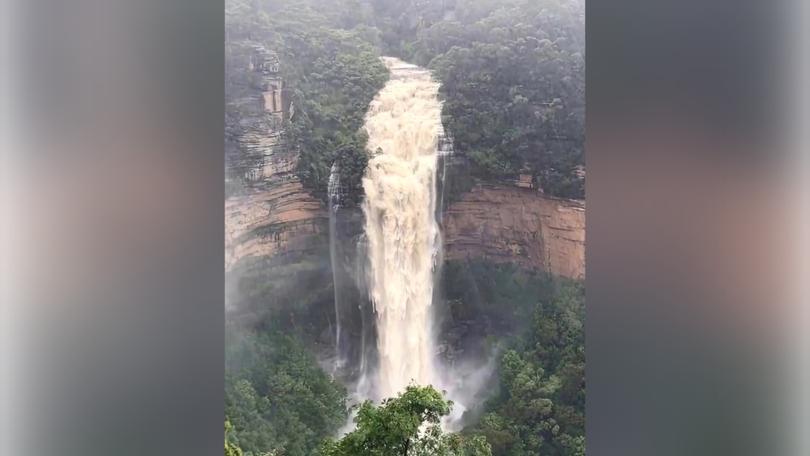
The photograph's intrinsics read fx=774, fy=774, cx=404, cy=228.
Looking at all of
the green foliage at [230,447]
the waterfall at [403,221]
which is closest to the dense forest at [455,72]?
the waterfall at [403,221]

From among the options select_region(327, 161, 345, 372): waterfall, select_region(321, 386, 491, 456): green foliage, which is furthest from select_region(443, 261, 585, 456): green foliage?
select_region(327, 161, 345, 372): waterfall
